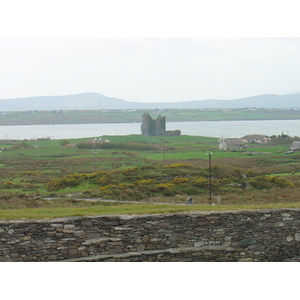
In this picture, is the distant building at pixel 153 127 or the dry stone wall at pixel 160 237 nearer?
the dry stone wall at pixel 160 237

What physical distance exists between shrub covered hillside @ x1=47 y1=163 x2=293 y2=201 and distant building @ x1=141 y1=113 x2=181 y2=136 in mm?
66983

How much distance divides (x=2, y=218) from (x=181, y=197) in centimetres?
1543

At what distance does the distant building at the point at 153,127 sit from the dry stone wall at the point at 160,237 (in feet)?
306

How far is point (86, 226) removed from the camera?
8.77 meters

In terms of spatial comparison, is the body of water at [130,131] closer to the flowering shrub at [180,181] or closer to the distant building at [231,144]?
the distant building at [231,144]

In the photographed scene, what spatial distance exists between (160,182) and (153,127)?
7549 cm

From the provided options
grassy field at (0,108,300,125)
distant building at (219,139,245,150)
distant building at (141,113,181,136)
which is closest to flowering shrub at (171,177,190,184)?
distant building at (219,139,245,150)

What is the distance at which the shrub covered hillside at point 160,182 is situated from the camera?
82.4 feet

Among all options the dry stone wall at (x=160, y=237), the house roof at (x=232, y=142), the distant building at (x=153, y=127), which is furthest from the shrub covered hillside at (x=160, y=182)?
the distant building at (x=153, y=127)

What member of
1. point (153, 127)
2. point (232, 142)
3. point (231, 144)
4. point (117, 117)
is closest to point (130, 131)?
point (153, 127)

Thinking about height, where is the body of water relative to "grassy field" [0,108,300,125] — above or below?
below

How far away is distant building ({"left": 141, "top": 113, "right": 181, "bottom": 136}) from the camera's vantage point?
103 m

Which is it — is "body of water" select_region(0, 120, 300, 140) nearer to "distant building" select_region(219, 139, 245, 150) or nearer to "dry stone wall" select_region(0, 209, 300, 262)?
"distant building" select_region(219, 139, 245, 150)

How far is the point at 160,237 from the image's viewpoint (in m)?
8.95
